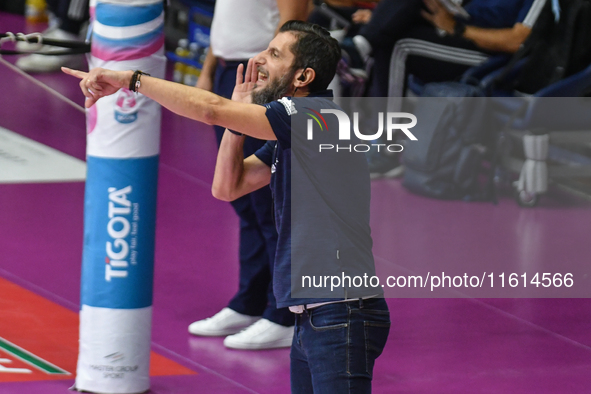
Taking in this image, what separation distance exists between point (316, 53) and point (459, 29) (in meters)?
3.80

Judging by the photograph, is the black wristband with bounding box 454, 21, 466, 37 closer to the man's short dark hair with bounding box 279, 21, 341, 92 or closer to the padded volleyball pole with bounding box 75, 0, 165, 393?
the padded volleyball pole with bounding box 75, 0, 165, 393

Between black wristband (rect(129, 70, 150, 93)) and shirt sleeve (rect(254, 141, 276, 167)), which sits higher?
black wristband (rect(129, 70, 150, 93))

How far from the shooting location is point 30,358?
353 cm

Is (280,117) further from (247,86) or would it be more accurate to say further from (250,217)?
(250,217)

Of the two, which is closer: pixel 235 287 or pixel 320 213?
pixel 320 213

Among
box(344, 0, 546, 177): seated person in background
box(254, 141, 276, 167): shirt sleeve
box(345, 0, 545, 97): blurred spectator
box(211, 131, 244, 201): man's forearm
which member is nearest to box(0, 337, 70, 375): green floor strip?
box(211, 131, 244, 201): man's forearm

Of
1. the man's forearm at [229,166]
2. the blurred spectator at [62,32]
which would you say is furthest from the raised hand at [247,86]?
the blurred spectator at [62,32]

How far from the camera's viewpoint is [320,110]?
2.40 m

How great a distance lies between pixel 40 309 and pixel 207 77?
3.98ft

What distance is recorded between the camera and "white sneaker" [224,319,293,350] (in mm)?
3801

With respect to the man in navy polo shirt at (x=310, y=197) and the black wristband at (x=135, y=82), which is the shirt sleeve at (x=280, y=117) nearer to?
the man in navy polo shirt at (x=310, y=197)

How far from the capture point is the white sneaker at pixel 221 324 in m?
3.92

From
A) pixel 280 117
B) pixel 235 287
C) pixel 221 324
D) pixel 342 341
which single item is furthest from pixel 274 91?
pixel 235 287

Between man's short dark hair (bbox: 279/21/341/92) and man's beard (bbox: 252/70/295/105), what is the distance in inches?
1.4
